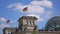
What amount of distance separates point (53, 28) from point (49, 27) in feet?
7.21

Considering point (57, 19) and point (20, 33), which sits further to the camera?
point (57, 19)

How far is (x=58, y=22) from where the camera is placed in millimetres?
94812

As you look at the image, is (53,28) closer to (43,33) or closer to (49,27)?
(49,27)

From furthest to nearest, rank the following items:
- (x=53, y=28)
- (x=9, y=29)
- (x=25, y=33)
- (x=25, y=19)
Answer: (x=9, y=29) → (x=53, y=28) → (x=25, y=19) → (x=25, y=33)

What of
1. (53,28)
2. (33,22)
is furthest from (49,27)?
(33,22)

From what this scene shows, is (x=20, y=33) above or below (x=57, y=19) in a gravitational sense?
below

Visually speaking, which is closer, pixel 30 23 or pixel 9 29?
pixel 30 23

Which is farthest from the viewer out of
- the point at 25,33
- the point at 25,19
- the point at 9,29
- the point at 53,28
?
the point at 9,29

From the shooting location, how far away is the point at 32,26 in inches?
3314

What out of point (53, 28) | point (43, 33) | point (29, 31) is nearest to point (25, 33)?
point (29, 31)

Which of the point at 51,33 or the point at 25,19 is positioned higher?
the point at 25,19

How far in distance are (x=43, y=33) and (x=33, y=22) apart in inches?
255

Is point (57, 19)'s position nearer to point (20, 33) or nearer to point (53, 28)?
point (53, 28)

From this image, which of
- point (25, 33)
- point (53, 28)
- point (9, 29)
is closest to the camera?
point (25, 33)
